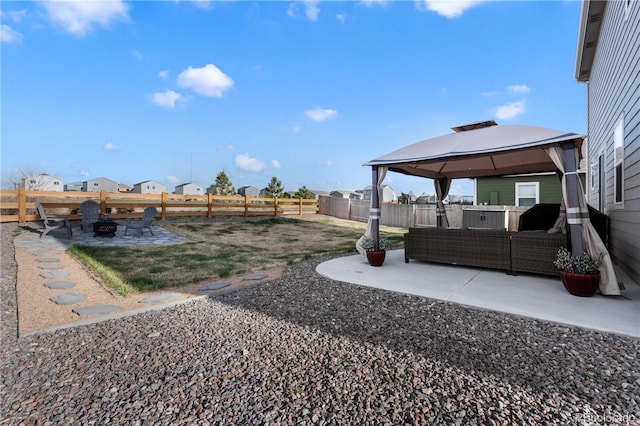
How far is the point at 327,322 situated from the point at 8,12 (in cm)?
749

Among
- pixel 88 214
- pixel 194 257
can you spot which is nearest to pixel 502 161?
pixel 194 257

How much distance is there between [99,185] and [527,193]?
48.2m

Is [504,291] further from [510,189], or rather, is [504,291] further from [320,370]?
[510,189]

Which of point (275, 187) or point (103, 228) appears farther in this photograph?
point (275, 187)

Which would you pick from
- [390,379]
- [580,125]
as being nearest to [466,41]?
[580,125]

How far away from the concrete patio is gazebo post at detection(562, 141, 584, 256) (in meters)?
0.63

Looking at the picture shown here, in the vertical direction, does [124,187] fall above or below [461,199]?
above

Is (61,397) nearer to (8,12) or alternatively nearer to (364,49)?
(8,12)

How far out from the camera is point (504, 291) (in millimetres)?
3975

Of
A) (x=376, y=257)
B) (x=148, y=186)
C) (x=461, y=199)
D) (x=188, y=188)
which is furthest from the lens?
(x=188, y=188)

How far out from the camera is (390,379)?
195 cm

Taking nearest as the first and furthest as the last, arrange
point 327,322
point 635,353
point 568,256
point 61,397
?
point 61,397, point 635,353, point 327,322, point 568,256

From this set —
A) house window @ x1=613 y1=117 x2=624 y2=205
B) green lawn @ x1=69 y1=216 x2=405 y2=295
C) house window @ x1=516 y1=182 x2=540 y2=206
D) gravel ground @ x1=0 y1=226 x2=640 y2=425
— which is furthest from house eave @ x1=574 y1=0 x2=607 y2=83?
gravel ground @ x1=0 y1=226 x2=640 y2=425

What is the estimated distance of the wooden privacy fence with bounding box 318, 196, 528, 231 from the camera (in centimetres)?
1188
